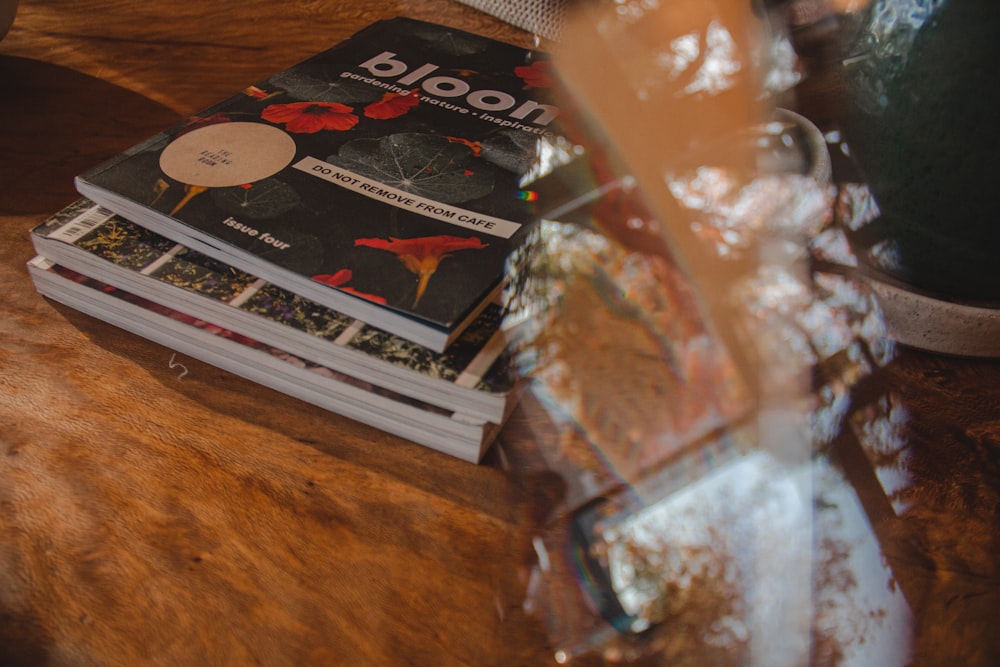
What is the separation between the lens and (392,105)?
0.58 meters

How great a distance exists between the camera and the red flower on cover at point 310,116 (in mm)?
539

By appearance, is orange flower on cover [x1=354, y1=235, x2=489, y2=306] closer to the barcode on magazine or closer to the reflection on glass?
the reflection on glass

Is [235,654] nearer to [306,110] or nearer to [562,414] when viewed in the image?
[562,414]

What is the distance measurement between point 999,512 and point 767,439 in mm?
131

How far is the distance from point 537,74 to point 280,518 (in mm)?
442

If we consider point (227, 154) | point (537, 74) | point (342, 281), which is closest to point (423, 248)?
point (342, 281)

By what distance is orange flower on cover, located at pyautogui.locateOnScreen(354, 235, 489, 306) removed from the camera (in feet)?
1.43

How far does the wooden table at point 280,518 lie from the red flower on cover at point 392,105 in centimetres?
23

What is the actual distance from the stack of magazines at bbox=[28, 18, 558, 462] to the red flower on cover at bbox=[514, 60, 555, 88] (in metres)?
0.10

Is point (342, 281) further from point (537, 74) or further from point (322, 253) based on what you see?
point (537, 74)

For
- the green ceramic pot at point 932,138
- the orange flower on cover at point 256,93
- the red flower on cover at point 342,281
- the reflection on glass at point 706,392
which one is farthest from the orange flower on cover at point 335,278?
the green ceramic pot at point 932,138

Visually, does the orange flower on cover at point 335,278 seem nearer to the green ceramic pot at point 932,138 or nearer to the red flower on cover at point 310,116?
the red flower on cover at point 310,116

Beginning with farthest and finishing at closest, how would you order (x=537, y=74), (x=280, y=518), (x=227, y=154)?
(x=537, y=74) → (x=227, y=154) → (x=280, y=518)

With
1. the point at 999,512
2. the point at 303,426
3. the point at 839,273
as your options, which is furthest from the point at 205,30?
the point at 999,512
